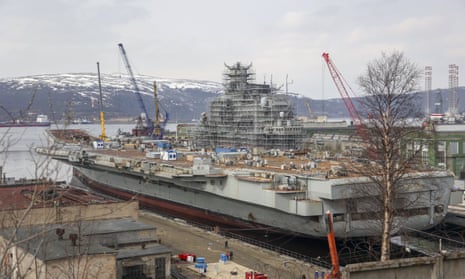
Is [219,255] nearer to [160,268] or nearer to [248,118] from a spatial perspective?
[160,268]

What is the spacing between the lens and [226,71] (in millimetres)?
47000

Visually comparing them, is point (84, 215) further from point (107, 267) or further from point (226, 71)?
point (226, 71)

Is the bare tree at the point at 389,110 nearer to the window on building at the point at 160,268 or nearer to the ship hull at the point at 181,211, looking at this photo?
the window on building at the point at 160,268

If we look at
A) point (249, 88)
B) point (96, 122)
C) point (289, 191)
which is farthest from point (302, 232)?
point (96, 122)

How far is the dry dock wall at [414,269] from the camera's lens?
22.0ft

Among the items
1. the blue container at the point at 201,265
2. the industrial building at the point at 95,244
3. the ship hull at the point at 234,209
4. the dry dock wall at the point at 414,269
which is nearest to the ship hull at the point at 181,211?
the ship hull at the point at 234,209

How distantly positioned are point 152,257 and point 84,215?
514 cm

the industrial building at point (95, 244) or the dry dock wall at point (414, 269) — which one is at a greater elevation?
the dry dock wall at point (414, 269)

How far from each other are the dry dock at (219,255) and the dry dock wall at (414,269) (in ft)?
32.8

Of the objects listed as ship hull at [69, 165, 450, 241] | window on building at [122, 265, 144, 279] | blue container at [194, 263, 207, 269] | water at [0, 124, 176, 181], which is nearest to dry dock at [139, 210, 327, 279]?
blue container at [194, 263, 207, 269]

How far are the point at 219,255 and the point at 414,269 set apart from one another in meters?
13.2

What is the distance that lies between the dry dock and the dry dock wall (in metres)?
10.00

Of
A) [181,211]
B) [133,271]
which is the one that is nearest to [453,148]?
[181,211]

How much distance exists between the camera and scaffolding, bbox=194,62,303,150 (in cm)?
4219
